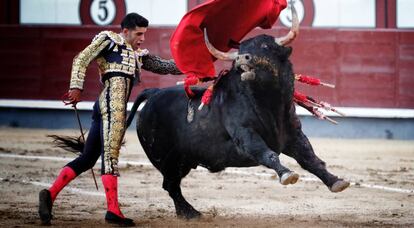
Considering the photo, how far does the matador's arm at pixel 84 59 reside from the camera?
4574 millimetres

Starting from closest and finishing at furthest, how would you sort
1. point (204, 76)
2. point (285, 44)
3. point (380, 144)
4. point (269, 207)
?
point (285, 44), point (204, 76), point (269, 207), point (380, 144)

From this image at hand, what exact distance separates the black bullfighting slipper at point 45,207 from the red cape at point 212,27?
85 centimetres

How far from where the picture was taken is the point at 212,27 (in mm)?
4867

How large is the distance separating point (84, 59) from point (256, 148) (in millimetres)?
844

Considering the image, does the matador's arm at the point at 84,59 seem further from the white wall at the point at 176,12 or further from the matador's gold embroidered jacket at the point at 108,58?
the white wall at the point at 176,12

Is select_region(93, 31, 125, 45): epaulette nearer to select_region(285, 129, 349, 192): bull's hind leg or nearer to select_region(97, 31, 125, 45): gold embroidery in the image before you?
select_region(97, 31, 125, 45): gold embroidery

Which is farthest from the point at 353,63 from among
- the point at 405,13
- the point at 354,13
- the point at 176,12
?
the point at 176,12

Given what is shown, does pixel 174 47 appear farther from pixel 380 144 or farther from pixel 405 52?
pixel 405 52

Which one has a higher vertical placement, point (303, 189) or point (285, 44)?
point (285, 44)

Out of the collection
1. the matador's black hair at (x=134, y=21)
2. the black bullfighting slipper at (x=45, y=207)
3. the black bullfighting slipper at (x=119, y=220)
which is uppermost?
the matador's black hair at (x=134, y=21)

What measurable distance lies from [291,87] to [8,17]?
699cm

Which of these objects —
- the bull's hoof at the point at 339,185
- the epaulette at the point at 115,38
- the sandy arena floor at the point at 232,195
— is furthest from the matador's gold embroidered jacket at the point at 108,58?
the bull's hoof at the point at 339,185

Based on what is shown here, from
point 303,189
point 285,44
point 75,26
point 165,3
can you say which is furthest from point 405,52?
point 285,44

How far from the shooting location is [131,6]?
10711mm
